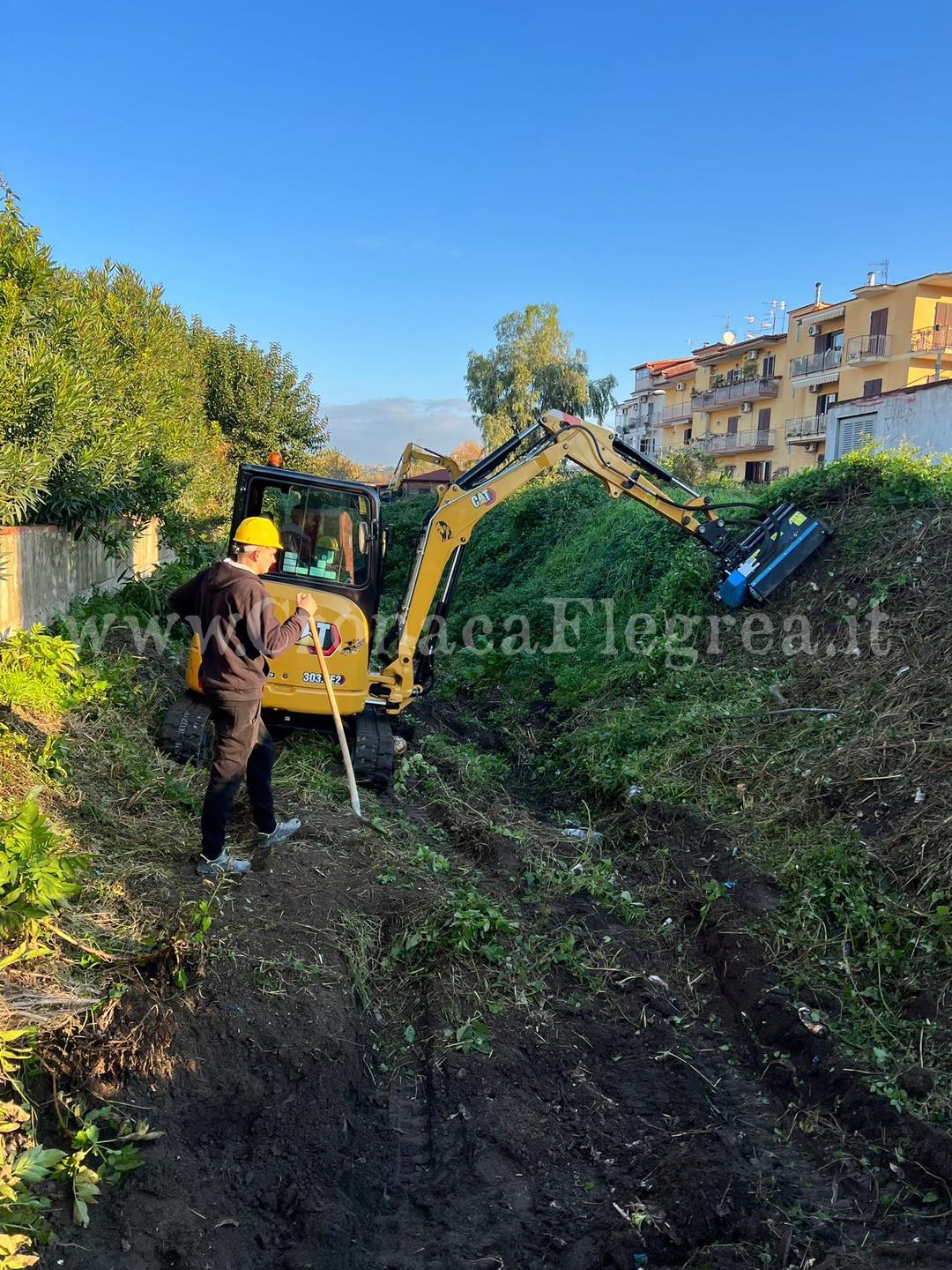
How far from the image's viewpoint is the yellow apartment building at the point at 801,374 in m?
34.9

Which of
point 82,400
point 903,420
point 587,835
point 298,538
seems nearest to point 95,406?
point 82,400

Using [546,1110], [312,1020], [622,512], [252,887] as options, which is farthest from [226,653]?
[622,512]

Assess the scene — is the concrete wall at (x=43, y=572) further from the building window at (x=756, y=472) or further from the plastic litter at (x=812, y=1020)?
the building window at (x=756, y=472)

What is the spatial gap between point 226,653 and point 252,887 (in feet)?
4.20

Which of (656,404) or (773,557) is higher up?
(656,404)

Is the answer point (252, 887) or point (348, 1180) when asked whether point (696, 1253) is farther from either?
point (252, 887)

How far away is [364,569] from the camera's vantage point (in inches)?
276

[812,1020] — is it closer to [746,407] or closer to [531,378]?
[531,378]

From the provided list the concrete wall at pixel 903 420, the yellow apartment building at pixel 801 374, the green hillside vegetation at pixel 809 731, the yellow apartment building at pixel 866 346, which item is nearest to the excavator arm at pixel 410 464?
the green hillside vegetation at pixel 809 731

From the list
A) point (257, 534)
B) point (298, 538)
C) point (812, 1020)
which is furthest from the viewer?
point (298, 538)

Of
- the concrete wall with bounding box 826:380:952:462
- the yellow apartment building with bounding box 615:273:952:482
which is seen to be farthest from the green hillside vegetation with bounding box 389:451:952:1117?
the yellow apartment building with bounding box 615:273:952:482

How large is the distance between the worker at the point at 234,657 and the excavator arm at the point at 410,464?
13.2 ft

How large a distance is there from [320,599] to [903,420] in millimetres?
13194

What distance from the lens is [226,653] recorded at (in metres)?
4.83
